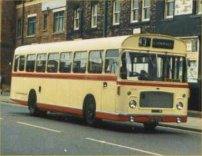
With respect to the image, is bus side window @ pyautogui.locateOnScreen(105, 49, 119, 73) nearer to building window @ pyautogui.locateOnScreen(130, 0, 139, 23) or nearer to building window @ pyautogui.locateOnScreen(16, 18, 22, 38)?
building window @ pyautogui.locateOnScreen(130, 0, 139, 23)

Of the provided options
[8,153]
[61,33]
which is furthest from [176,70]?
[61,33]

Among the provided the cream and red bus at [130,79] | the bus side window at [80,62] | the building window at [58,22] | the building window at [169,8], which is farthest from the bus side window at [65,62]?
the building window at [58,22]

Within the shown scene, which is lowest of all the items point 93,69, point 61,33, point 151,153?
point 151,153

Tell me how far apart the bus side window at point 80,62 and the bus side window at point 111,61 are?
1605 millimetres

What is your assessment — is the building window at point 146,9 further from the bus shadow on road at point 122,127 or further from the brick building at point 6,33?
the brick building at point 6,33

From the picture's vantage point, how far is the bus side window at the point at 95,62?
19.9m

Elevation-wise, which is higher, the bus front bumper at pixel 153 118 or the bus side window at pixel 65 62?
the bus side window at pixel 65 62

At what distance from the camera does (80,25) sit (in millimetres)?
45219

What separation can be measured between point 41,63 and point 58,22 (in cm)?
2620

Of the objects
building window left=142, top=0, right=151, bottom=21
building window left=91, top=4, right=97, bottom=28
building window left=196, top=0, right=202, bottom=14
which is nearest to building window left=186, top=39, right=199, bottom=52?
building window left=196, top=0, right=202, bottom=14

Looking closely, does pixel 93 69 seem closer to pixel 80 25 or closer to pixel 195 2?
pixel 195 2

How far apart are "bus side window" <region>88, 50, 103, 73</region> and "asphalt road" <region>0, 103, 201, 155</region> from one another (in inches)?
73.1

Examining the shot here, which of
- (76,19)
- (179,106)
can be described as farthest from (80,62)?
(76,19)

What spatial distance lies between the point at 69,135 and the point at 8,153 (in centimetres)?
447
